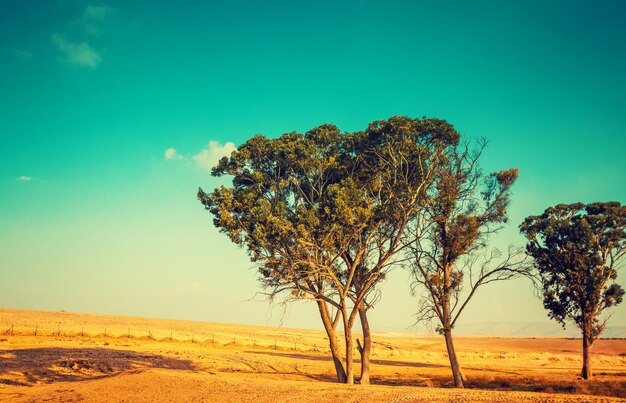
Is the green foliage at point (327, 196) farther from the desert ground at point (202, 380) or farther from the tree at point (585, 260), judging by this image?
the tree at point (585, 260)

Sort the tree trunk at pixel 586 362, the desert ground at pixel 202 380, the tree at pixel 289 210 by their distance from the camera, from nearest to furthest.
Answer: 1. the desert ground at pixel 202 380
2. the tree at pixel 289 210
3. the tree trunk at pixel 586 362

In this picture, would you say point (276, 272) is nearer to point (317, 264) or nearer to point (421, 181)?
Answer: point (317, 264)

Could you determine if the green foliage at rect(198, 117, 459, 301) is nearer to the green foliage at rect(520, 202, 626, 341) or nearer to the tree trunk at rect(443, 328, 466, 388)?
the tree trunk at rect(443, 328, 466, 388)

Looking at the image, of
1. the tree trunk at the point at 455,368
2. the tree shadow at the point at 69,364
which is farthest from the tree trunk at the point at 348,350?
the tree shadow at the point at 69,364

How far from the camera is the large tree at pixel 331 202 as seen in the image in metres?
23.2

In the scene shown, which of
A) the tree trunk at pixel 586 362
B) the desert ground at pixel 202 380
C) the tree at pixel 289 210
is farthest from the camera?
the tree trunk at pixel 586 362

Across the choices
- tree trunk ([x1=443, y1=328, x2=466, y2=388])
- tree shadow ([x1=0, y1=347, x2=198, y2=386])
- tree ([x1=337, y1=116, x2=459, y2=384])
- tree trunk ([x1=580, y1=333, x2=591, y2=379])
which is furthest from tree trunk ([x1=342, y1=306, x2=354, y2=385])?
tree trunk ([x1=580, y1=333, x2=591, y2=379])

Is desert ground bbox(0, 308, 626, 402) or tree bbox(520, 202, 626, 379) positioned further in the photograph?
tree bbox(520, 202, 626, 379)

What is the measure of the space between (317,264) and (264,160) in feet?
23.0

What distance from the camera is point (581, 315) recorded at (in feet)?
116

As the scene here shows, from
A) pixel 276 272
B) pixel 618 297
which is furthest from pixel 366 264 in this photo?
pixel 618 297

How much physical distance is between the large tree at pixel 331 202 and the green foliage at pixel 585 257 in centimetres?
1691

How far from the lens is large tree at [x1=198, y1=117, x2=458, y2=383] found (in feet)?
76.0

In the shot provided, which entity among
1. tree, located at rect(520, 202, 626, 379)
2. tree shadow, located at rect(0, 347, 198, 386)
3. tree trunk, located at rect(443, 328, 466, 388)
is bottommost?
tree shadow, located at rect(0, 347, 198, 386)
